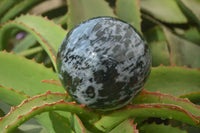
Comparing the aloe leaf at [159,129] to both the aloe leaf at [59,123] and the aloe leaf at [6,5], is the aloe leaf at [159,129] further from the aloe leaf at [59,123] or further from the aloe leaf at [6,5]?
the aloe leaf at [6,5]

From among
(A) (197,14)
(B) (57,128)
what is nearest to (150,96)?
(B) (57,128)

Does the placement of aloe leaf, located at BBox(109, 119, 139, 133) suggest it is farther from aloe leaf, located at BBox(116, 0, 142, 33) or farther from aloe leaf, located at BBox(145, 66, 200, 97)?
aloe leaf, located at BBox(116, 0, 142, 33)

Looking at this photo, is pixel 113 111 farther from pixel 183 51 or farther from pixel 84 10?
pixel 183 51

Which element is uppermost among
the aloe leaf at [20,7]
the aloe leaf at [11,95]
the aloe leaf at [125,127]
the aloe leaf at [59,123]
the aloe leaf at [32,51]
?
the aloe leaf at [20,7]

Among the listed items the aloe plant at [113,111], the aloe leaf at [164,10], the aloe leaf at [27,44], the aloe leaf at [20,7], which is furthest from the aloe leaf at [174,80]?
the aloe leaf at [20,7]

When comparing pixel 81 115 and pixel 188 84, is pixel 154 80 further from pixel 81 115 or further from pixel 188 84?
pixel 81 115

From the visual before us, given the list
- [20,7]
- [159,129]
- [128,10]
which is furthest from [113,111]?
[20,7]

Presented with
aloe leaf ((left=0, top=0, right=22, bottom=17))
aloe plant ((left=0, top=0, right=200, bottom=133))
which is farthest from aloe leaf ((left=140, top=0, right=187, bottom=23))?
aloe leaf ((left=0, top=0, right=22, bottom=17))

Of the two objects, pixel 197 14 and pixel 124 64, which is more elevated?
pixel 124 64
